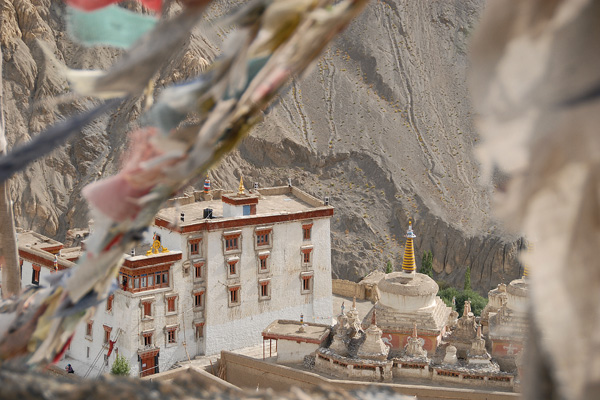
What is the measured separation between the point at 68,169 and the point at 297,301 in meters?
31.2

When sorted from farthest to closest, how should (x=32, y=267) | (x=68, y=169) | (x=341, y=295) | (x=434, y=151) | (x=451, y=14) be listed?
(x=451, y=14) → (x=434, y=151) → (x=68, y=169) → (x=341, y=295) → (x=32, y=267)

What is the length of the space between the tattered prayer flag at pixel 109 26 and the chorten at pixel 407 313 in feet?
73.1

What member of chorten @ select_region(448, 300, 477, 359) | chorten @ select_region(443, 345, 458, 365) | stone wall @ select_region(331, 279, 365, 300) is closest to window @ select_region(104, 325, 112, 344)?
chorten @ select_region(443, 345, 458, 365)

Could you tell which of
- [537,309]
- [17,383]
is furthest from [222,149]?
[537,309]

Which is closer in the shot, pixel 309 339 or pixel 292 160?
pixel 309 339

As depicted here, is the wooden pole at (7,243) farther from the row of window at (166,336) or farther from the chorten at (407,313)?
the row of window at (166,336)

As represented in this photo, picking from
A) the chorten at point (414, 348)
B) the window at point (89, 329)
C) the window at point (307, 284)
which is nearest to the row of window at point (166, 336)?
the window at point (89, 329)

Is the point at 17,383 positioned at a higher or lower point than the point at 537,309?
lower

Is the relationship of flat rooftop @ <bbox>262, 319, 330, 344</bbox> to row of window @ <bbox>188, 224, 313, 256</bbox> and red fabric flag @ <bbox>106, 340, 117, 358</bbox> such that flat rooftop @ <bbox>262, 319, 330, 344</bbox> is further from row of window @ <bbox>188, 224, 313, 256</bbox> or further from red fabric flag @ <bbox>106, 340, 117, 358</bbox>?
red fabric flag @ <bbox>106, 340, 117, 358</bbox>

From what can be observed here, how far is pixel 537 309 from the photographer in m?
2.34

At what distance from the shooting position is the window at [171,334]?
28.2 metres

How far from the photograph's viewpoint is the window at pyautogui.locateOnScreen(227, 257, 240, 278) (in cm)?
2975

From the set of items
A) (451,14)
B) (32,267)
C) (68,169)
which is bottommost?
(32,267)

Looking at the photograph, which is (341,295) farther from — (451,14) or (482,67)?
(451,14)
